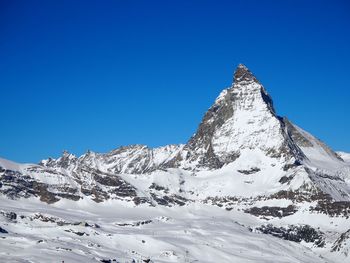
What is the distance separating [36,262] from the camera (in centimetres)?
17588

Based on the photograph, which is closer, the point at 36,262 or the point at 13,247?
the point at 36,262

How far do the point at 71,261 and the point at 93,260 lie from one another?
14.2 meters

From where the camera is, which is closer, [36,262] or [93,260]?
[36,262]

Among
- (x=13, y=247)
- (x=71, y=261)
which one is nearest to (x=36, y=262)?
(x=71, y=261)

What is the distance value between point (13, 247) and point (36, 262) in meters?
24.8

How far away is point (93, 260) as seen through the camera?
19875 centimetres

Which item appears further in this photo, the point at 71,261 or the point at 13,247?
the point at 13,247

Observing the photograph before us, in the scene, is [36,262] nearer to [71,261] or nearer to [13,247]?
[71,261]

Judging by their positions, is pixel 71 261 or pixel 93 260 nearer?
pixel 71 261

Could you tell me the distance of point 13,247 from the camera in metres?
198

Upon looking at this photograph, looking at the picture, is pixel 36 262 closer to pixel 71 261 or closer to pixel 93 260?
pixel 71 261

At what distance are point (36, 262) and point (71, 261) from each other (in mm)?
12151

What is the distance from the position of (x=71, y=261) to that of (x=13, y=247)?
22.4 metres
